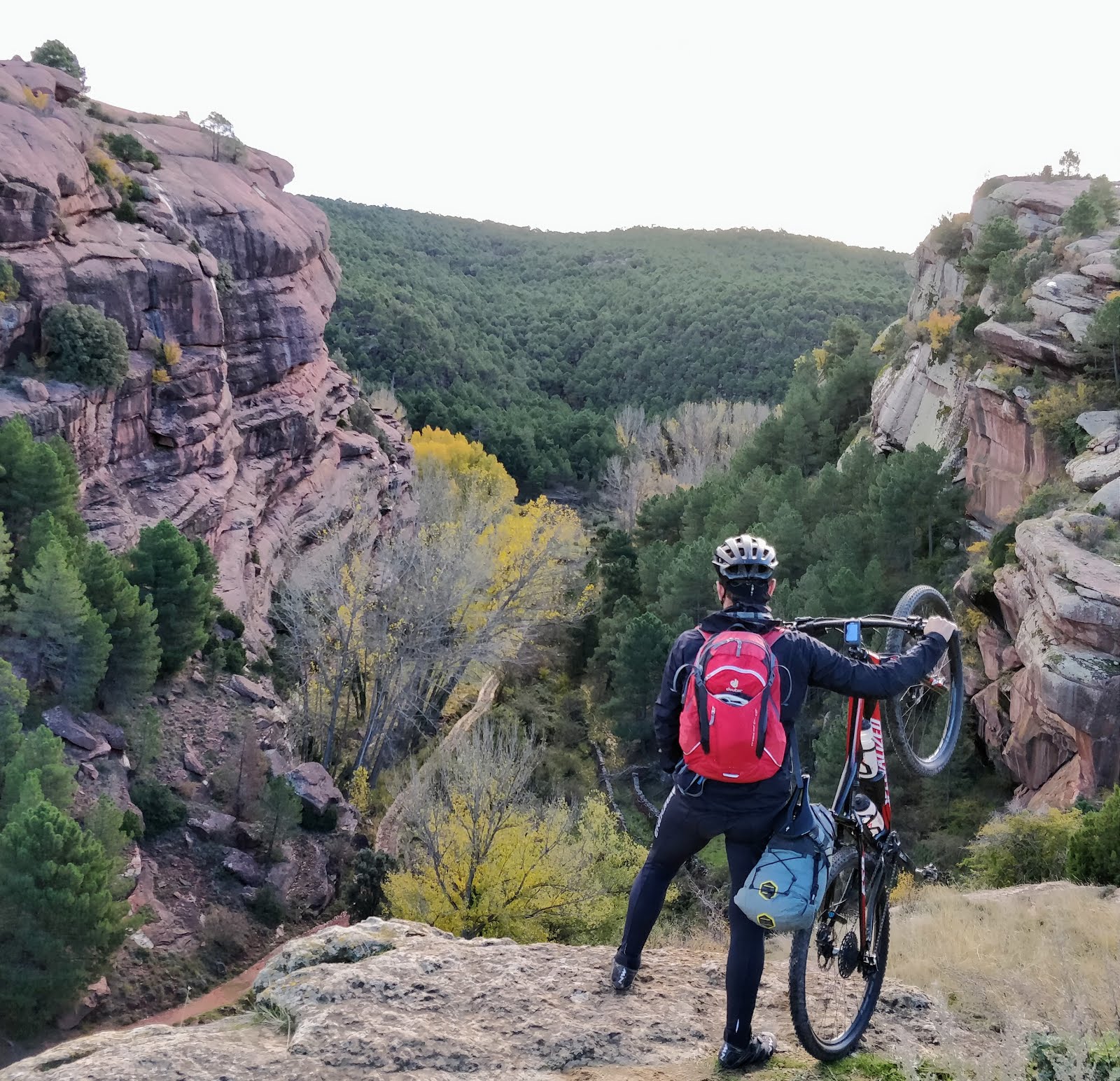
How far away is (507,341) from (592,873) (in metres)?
75.0

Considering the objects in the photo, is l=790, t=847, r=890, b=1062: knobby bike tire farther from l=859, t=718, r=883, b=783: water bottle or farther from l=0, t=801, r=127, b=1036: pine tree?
l=0, t=801, r=127, b=1036: pine tree

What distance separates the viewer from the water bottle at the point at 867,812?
15.2 ft

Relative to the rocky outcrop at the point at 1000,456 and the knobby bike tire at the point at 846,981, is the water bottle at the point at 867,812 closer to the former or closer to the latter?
the knobby bike tire at the point at 846,981

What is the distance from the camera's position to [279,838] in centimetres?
1916

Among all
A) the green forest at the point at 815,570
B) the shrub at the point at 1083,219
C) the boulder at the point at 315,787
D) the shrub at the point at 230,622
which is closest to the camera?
the boulder at the point at 315,787

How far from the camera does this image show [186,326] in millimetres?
30594

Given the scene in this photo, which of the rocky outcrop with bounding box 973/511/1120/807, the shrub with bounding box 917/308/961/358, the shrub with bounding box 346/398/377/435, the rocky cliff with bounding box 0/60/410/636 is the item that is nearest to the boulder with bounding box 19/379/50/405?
the rocky cliff with bounding box 0/60/410/636

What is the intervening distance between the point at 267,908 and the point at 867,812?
16059 millimetres

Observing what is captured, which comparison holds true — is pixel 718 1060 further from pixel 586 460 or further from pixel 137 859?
Result: pixel 586 460

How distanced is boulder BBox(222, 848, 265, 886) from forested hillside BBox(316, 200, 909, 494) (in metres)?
44.9

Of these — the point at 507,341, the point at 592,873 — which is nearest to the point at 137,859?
the point at 592,873

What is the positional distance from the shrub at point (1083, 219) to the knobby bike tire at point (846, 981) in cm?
3070

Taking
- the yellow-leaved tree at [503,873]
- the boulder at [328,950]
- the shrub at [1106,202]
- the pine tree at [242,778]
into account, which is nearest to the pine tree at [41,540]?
the pine tree at [242,778]

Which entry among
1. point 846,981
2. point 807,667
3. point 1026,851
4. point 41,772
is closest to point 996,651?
point 1026,851
